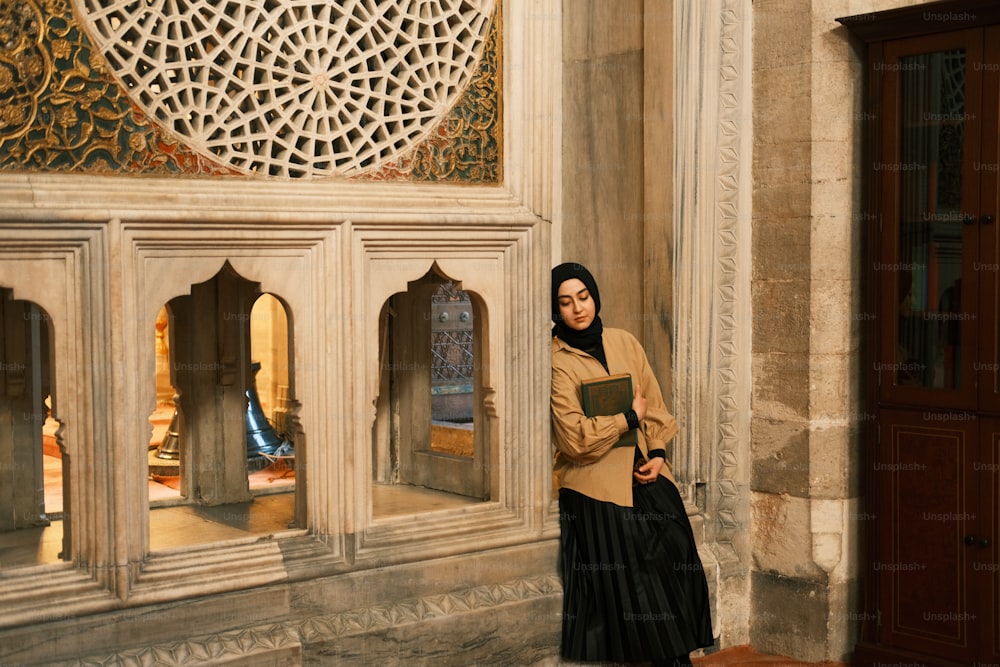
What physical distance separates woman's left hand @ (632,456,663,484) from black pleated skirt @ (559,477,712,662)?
3 cm

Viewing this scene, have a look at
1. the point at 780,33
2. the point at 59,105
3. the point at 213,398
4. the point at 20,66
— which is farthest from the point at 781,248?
the point at 20,66

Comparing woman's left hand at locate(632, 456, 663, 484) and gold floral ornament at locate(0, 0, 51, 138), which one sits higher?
gold floral ornament at locate(0, 0, 51, 138)

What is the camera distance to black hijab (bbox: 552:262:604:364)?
13.5 feet

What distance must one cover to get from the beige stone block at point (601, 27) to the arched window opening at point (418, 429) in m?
0.97

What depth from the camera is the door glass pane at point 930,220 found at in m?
4.16

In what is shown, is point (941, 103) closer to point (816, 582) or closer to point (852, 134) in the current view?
point (852, 134)

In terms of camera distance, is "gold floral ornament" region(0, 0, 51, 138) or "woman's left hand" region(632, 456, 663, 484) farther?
"woman's left hand" region(632, 456, 663, 484)

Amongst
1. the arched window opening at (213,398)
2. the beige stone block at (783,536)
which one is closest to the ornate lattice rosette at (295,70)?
the arched window opening at (213,398)

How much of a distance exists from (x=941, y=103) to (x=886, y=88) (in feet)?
0.66

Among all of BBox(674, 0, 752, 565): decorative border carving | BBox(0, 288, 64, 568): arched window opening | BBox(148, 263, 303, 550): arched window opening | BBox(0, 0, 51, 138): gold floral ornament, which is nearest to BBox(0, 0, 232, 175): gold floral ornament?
BBox(0, 0, 51, 138): gold floral ornament

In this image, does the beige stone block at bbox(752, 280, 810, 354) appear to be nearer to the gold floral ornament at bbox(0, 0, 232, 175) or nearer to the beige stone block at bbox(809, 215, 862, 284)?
the beige stone block at bbox(809, 215, 862, 284)

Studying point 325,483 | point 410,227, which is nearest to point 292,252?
point 410,227

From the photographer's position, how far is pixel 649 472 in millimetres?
4191

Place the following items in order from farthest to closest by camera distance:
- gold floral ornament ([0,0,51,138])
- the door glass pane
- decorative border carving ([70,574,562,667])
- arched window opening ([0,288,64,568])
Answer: the door glass pane
arched window opening ([0,288,64,568])
decorative border carving ([70,574,562,667])
gold floral ornament ([0,0,51,138])
